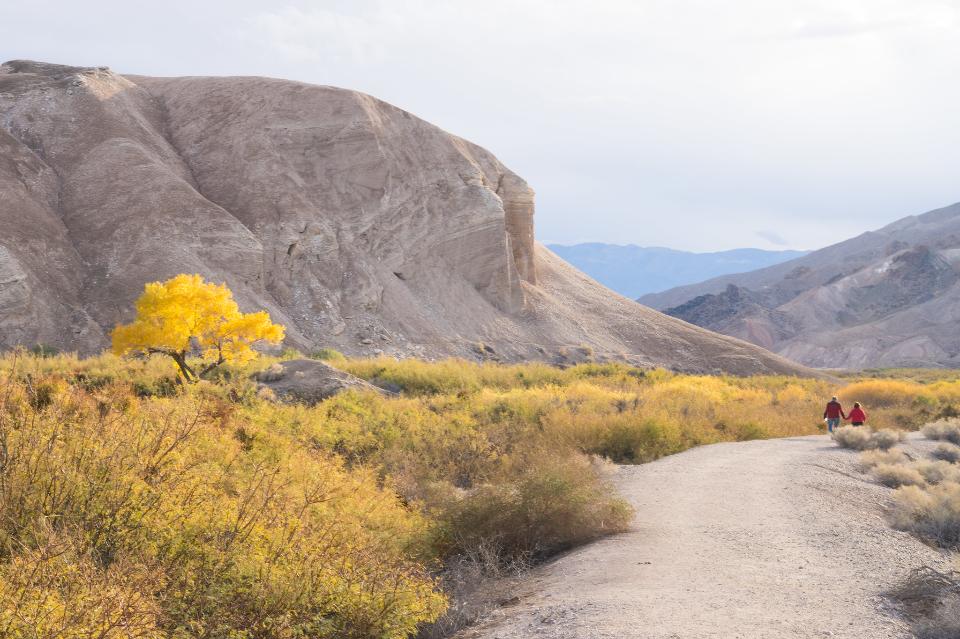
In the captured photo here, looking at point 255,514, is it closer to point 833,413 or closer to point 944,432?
point 833,413

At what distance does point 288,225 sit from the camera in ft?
139

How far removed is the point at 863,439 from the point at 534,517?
10.7 meters

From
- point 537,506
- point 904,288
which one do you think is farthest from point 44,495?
point 904,288

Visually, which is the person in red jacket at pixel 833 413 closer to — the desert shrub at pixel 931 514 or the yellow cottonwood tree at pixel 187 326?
the desert shrub at pixel 931 514

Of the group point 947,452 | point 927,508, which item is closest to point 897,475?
point 927,508

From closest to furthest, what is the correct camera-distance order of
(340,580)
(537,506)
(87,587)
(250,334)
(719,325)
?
(87,587)
(340,580)
(537,506)
(250,334)
(719,325)

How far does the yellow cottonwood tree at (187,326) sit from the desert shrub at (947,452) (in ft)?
56.5

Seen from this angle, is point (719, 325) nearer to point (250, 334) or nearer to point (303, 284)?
point (303, 284)

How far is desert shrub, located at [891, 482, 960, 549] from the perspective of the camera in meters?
9.66

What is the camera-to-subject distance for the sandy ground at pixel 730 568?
19.6 ft

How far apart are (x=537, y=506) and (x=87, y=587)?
5.40 m

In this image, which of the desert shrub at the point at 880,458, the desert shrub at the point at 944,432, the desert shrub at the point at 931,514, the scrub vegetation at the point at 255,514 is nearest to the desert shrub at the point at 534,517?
the scrub vegetation at the point at 255,514

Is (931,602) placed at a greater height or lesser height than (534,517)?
greater

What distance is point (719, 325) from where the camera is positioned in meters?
131
